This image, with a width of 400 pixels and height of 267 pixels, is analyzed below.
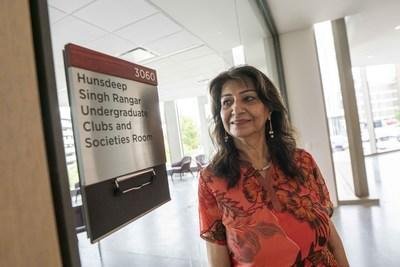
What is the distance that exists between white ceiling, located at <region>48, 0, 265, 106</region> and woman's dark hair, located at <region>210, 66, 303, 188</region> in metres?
0.20

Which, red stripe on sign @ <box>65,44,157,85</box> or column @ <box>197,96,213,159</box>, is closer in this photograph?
red stripe on sign @ <box>65,44,157,85</box>

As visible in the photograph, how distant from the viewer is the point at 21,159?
1.52ft

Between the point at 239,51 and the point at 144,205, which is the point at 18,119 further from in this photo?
the point at 239,51

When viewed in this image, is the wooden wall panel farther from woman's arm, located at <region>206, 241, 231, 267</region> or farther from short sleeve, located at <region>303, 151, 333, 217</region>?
short sleeve, located at <region>303, 151, 333, 217</region>

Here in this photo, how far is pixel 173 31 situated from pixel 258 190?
2099mm

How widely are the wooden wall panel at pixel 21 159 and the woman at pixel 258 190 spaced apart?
0.72 metres

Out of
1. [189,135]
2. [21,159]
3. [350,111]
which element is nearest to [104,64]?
[21,159]

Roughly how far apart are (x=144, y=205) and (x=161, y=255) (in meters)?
2.28

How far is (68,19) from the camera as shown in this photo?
1.13 metres

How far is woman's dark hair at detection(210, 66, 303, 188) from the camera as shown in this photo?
1197 mm

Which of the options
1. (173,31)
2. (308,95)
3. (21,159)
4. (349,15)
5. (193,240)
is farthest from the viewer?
(308,95)

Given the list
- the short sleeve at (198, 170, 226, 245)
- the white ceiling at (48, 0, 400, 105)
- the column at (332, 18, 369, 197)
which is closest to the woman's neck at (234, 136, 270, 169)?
the short sleeve at (198, 170, 226, 245)

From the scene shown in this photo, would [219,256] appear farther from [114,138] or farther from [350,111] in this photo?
[350,111]

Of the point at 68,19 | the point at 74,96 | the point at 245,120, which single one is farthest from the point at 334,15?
the point at 74,96
